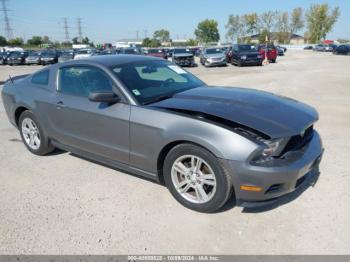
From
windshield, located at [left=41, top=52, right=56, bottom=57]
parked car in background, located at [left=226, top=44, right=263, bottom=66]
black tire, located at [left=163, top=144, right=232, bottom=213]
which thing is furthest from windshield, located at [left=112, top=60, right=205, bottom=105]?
windshield, located at [left=41, top=52, right=56, bottom=57]

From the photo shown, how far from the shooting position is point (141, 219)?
10.3 feet

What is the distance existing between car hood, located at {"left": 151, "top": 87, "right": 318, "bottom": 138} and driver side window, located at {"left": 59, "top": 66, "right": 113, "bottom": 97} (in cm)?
82

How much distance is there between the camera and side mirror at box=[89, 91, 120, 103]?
3402mm

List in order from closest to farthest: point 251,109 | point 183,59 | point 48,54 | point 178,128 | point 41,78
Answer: point 178,128
point 251,109
point 41,78
point 183,59
point 48,54

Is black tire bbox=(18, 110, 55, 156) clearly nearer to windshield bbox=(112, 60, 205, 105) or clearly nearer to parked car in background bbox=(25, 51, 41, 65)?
windshield bbox=(112, 60, 205, 105)

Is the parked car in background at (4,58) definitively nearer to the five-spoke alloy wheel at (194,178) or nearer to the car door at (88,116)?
the car door at (88,116)

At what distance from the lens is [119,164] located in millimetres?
3730

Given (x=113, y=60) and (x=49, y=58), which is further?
(x=49, y=58)

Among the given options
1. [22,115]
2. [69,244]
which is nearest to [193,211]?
[69,244]

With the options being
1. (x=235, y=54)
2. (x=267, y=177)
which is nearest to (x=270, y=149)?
(x=267, y=177)

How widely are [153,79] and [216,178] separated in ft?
5.49

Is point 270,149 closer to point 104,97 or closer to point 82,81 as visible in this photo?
point 104,97

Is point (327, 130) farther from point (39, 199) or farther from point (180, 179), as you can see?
point (39, 199)

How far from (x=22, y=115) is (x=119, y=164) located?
227cm
